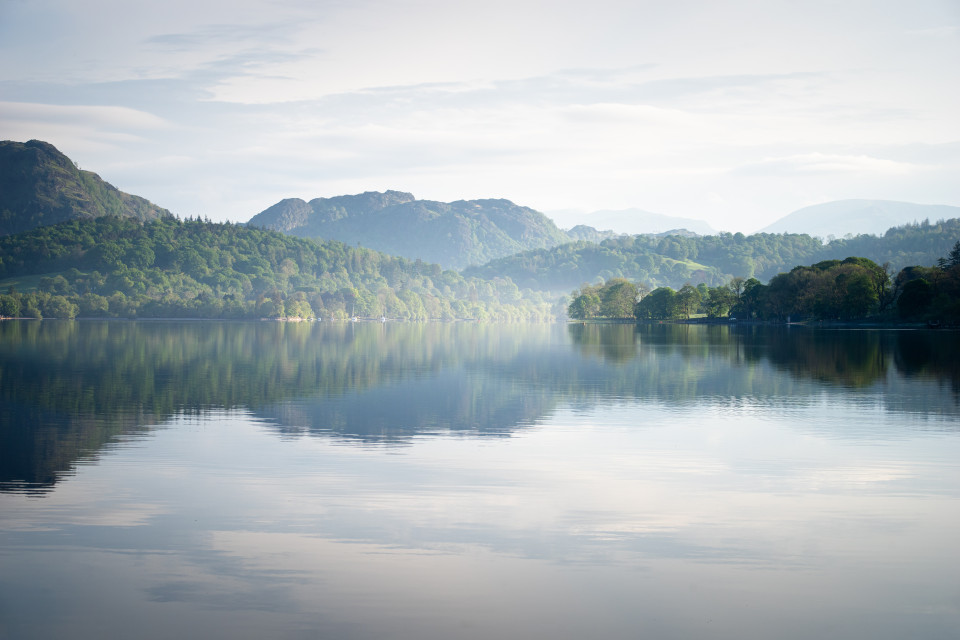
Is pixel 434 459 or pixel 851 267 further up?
pixel 851 267

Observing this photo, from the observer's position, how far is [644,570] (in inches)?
495

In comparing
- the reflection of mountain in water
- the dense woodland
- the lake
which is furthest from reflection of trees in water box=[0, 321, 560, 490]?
the dense woodland

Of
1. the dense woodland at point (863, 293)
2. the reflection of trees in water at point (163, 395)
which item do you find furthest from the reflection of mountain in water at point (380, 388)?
the dense woodland at point (863, 293)

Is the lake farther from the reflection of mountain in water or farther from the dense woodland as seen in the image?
the dense woodland

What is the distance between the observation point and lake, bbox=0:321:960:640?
11047mm

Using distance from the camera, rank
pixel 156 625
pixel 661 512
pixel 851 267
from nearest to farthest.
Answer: pixel 156 625 < pixel 661 512 < pixel 851 267

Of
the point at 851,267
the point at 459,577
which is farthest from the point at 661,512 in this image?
the point at 851,267

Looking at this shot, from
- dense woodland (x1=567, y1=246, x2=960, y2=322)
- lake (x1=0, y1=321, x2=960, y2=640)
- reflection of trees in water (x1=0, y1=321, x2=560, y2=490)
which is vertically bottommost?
lake (x1=0, y1=321, x2=960, y2=640)

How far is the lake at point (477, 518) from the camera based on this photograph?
1105 centimetres

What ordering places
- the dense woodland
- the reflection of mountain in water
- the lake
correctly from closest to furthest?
1. the lake
2. the reflection of mountain in water
3. the dense woodland

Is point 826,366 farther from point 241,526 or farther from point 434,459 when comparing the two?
point 241,526

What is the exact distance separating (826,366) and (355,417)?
35432 millimetres

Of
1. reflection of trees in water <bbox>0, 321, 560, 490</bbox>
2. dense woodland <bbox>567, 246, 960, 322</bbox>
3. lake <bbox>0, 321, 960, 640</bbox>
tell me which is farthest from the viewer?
dense woodland <bbox>567, 246, 960, 322</bbox>

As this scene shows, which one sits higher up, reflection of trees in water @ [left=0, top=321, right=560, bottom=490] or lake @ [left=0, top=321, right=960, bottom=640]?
reflection of trees in water @ [left=0, top=321, right=560, bottom=490]
